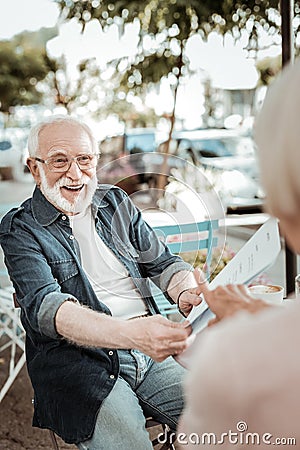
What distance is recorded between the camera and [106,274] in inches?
75.4

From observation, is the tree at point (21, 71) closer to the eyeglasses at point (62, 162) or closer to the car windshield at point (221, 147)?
the car windshield at point (221, 147)

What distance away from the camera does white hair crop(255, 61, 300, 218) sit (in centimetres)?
86

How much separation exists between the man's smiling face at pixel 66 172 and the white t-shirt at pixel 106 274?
0.15ft

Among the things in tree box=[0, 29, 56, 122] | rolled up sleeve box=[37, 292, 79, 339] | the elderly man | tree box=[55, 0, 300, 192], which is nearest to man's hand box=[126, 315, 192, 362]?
the elderly man

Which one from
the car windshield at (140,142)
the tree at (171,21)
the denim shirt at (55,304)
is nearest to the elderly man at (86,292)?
the denim shirt at (55,304)

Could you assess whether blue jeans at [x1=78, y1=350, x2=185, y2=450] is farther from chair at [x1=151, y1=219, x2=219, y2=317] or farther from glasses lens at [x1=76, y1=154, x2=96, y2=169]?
glasses lens at [x1=76, y1=154, x2=96, y2=169]

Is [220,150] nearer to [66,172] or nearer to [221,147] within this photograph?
[221,147]

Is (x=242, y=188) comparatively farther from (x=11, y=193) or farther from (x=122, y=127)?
(x=11, y=193)

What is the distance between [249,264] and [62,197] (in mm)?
695

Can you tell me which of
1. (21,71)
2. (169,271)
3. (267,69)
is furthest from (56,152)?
(21,71)

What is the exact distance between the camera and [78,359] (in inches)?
70.4

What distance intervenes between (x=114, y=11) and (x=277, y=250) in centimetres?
347

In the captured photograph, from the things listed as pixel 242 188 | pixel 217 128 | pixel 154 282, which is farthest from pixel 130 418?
pixel 217 128

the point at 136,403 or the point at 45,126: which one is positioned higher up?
the point at 45,126
